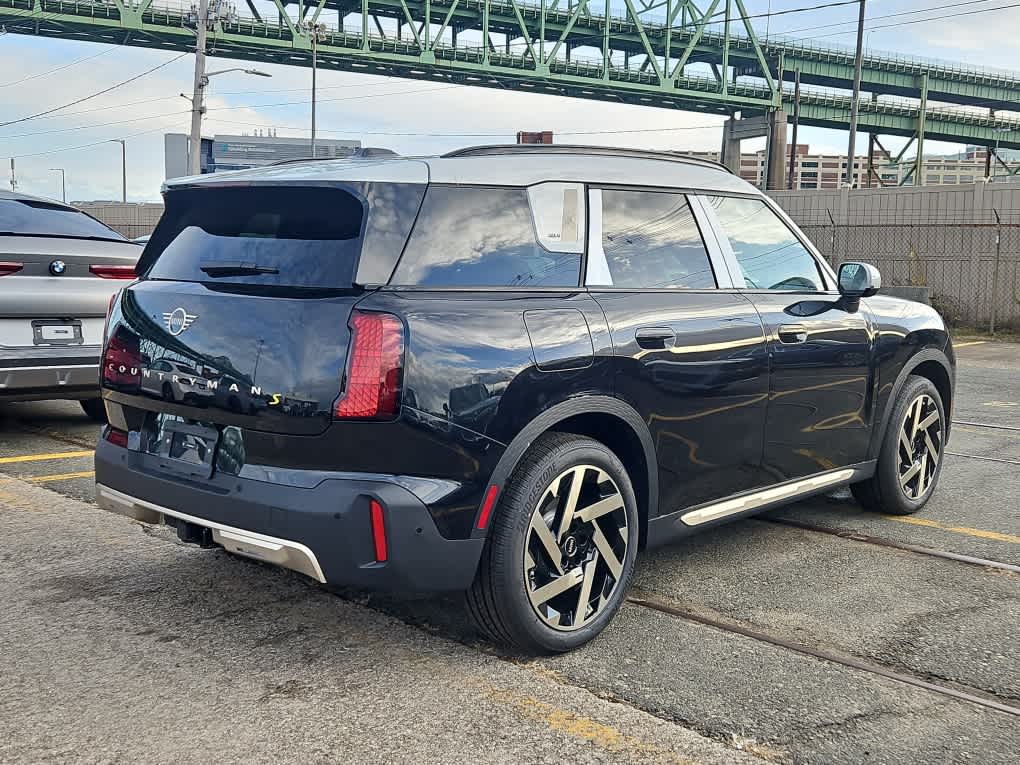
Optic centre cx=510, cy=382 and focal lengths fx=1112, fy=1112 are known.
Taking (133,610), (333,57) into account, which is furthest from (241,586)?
(333,57)

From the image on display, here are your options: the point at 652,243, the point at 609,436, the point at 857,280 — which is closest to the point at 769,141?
the point at 857,280

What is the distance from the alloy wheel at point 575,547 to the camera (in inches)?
145

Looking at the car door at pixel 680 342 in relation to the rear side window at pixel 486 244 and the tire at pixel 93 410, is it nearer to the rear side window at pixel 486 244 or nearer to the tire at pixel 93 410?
the rear side window at pixel 486 244

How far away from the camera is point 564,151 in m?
4.30

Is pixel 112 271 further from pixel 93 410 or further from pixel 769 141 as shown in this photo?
pixel 769 141

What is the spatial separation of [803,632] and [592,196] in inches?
70.5

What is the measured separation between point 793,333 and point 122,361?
9.00ft

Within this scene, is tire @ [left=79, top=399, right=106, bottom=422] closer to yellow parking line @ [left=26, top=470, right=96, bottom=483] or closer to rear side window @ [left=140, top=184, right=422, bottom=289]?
yellow parking line @ [left=26, top=470, right=96, bottom=483]

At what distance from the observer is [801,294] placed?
502 centimetres

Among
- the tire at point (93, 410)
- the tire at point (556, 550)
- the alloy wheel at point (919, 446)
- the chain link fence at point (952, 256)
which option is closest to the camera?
the tire at point (556, 550)

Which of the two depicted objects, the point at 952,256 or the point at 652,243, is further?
the point at 952,256

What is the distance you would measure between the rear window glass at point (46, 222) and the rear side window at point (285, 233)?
385 cm

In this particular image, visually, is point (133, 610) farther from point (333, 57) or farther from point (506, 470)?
point (333, 57)

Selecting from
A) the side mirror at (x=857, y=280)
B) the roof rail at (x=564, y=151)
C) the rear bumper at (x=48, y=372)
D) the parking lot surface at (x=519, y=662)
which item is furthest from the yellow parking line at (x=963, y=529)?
the rear bumper at (x=48, y=372)
